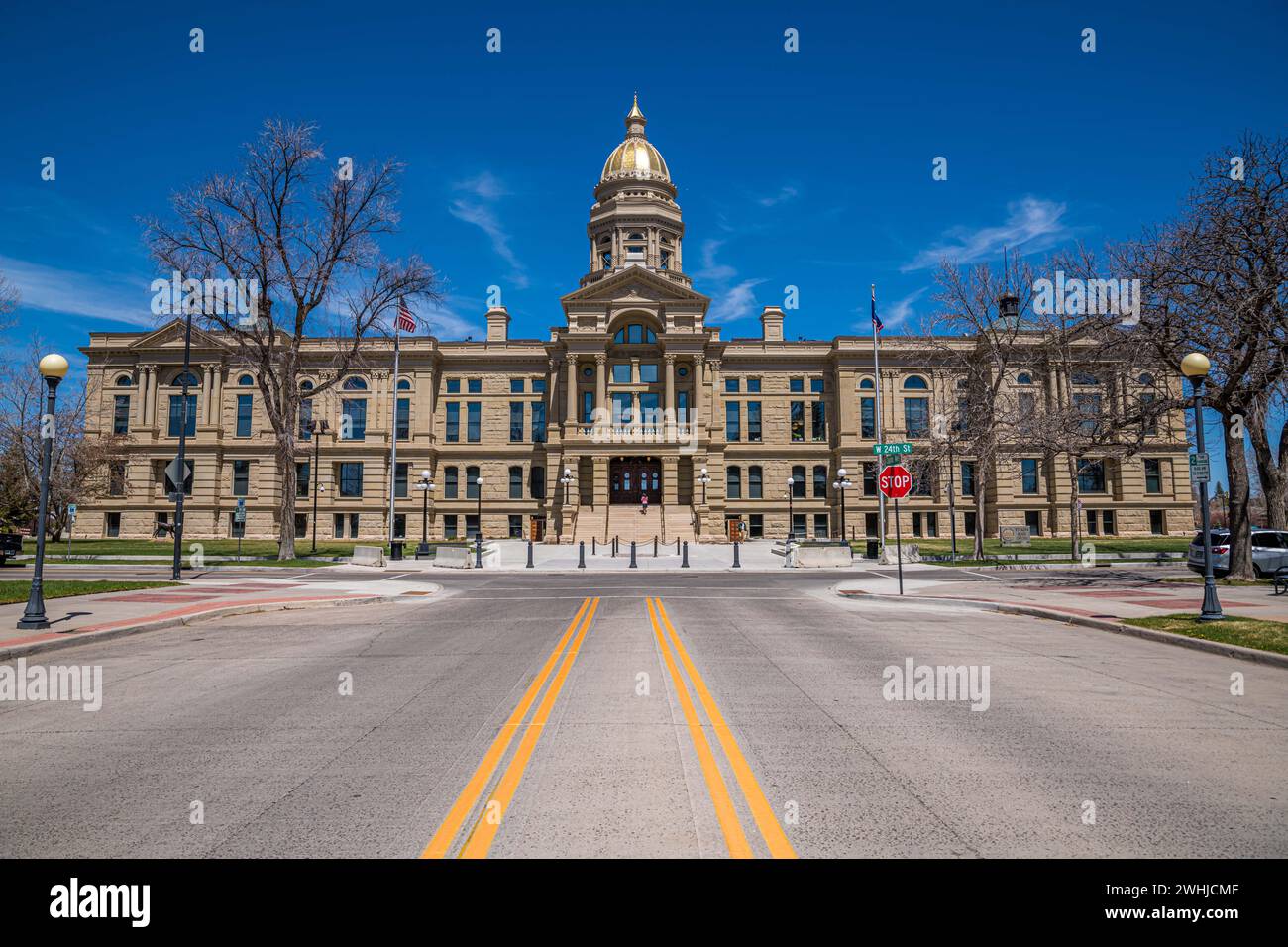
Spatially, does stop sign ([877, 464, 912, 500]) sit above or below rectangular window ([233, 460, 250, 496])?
below

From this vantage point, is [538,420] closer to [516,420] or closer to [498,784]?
[516,420]

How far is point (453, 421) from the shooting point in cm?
6438

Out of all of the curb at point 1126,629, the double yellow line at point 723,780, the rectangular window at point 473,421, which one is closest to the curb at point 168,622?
the double yellow line at point 723,780

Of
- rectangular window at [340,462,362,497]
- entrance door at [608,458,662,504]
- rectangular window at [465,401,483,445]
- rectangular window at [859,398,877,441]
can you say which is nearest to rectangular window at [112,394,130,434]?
rectangular window at [340,462,362,497]

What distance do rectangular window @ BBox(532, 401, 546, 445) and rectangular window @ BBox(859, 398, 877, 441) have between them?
2542cm

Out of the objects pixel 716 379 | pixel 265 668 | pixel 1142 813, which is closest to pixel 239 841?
pixel 1142 813

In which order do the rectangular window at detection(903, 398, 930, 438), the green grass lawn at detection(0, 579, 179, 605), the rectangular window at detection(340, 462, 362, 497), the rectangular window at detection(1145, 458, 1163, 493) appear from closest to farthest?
the green grass lawn at detection(0, 579, 179, 605) → the rectangular window at detection(903, 398, 930, 438) → the rectangular window at detection(1145, 458, 1163, 493) → the rectangular window at detection(340, 462, 362, 497)

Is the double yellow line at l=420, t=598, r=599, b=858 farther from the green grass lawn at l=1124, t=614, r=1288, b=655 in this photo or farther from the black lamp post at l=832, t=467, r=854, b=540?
the black lamp post at l=832, t=467, r=854, b=540

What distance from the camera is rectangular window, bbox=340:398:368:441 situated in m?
62.4

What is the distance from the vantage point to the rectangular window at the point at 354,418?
6238cm

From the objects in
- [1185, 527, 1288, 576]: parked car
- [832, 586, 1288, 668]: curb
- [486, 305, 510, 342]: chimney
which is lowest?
[832, 586, 1288, 668]: curb

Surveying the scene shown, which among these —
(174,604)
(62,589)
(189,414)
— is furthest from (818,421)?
(62,589)

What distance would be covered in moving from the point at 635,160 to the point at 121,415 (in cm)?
4883

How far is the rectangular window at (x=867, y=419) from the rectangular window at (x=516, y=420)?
2730cm
